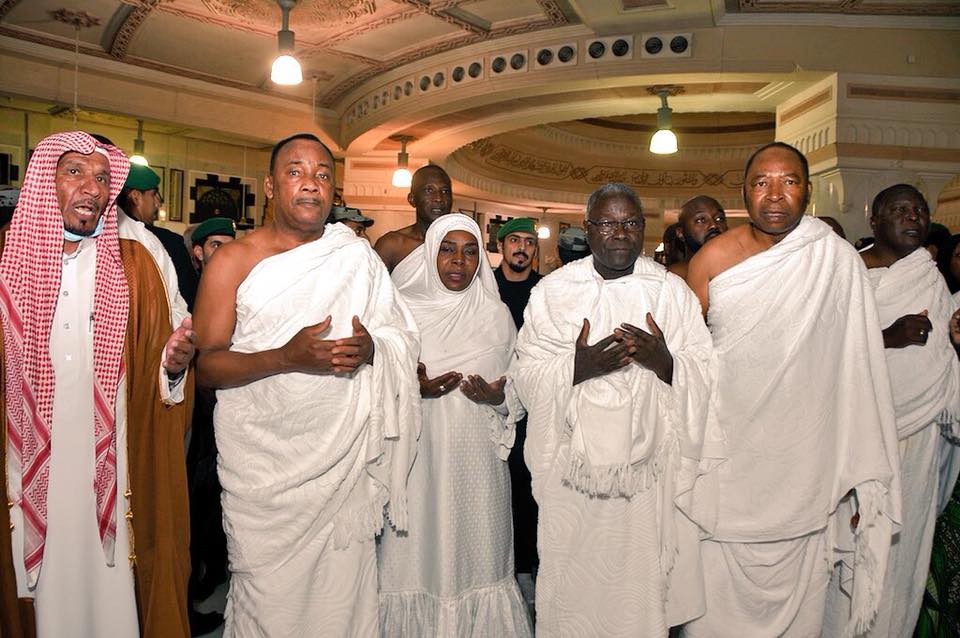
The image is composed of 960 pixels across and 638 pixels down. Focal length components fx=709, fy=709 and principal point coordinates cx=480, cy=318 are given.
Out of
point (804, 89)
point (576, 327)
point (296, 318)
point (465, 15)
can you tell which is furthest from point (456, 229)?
point (804, 89)

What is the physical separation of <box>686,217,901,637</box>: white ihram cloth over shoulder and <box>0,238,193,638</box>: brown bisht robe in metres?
1.85

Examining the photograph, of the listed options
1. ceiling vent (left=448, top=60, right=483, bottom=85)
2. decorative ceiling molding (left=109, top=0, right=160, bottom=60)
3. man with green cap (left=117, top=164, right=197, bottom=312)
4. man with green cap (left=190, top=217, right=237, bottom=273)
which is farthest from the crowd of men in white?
decorative ceiling molding (left=109, top=0, right=160, bottom=60)

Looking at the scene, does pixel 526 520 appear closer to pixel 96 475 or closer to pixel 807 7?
pixel 96 475

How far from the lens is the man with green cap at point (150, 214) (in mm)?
3812

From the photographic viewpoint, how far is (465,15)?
718cm

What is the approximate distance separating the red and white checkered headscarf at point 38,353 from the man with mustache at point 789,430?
6.77 feet

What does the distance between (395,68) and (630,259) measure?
22.5 feet

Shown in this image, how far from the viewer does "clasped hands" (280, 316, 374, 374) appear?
2.22m

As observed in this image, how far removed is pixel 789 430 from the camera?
2641mm

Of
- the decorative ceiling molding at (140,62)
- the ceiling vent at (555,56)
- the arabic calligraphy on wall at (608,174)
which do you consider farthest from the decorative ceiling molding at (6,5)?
the arabic calligraphy on wall at (608,174)

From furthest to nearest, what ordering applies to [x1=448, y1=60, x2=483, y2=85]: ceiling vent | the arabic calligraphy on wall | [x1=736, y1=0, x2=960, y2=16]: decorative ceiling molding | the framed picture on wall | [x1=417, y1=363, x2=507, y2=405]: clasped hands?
the arabic calligraphy on wall → the framed picture on wall → [x1=448, y1=60, x2=483, y2=85]: ceiling vent → [x1=736, y1=0, x2=960, y2=16]: decorative ceiling molding → [x1=417, y1=363, x2=507, y2=405]: clasped hands

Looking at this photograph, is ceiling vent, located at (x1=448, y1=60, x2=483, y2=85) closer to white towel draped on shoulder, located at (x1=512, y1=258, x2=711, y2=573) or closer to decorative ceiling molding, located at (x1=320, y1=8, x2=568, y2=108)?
decorative ceiling molding, located at (x1=320, y1=8, x2=568, y2=108)

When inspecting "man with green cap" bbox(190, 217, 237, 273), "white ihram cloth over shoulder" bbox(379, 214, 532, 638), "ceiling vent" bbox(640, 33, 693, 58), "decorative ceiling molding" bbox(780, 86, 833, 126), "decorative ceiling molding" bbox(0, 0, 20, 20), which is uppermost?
"decorative ceiling molding" bbox(0, 0, 20, 20)

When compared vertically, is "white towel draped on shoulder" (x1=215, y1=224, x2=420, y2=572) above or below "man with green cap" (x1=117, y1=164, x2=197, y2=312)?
below
